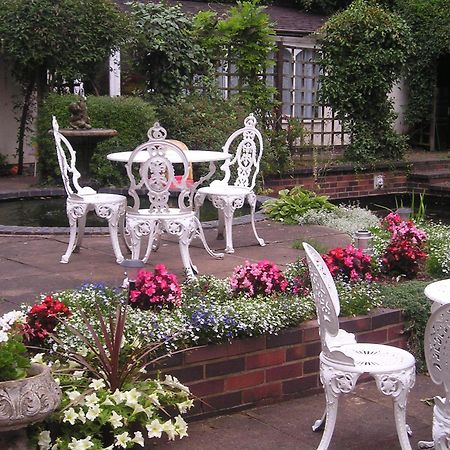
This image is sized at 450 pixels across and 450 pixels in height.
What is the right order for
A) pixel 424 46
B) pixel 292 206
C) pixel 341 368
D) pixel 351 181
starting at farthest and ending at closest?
pixel 424 46, pixel 351 181, pixel 292 206, pixel 341 368

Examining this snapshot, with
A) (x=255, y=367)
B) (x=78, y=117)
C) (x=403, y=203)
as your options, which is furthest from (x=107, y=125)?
(x=255, y=367)

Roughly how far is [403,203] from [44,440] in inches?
449

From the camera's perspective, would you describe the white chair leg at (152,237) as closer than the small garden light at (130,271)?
No

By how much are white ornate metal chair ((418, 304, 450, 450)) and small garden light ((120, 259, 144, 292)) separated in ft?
5.77

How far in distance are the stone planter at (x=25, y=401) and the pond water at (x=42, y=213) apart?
17.3ft

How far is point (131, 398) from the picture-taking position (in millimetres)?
3838

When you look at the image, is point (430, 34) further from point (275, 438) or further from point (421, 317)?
point (275, 438)

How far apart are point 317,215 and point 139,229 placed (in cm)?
300

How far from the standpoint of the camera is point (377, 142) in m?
14.6

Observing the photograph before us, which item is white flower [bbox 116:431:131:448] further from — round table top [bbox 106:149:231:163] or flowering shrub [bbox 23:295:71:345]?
round table top [bbox 106:149:231:163]

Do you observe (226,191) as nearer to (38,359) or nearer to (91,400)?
(38,359)

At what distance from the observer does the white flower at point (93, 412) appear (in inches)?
146

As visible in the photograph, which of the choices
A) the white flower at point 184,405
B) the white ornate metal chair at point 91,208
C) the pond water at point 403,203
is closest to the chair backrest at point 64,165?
the white ornate metal chair at point 91,208

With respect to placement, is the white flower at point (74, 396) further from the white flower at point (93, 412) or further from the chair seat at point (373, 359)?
the chair seat at point (373, 359)
